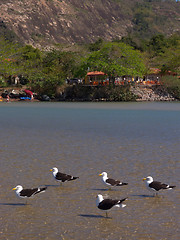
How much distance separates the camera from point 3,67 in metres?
110

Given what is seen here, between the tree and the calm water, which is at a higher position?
the tree

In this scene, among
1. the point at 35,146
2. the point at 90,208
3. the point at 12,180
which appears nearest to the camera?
the point at 90,208

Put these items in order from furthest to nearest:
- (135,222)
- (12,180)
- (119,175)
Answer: (119,175) < (12,180) < (135,222)

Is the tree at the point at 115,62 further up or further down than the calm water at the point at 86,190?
further up

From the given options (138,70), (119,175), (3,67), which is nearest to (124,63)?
(138,70)

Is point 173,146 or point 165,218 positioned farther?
point 173,146

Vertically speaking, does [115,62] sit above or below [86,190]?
above

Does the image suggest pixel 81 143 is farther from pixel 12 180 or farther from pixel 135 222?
pixel 135 222

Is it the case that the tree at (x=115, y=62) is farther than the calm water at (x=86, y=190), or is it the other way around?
the tree at (x=115, y=62)

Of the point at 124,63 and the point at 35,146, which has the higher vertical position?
the point at 124,63

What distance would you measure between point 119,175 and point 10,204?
527 centimetres

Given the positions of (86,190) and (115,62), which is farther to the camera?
(115,62)

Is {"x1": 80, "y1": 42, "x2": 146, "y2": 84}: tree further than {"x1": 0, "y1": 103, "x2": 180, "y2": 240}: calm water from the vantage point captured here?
Yes

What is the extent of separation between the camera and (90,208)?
1142 cm
